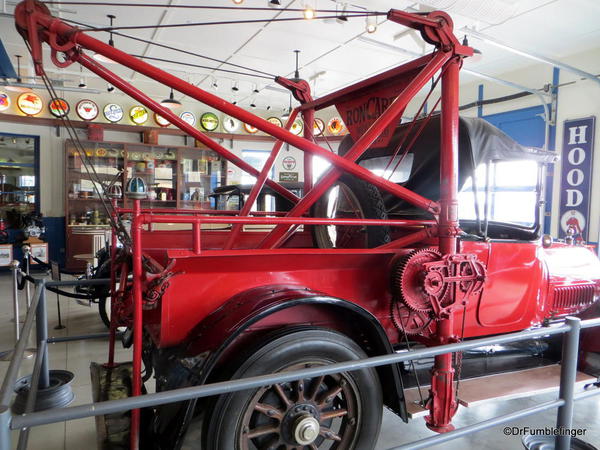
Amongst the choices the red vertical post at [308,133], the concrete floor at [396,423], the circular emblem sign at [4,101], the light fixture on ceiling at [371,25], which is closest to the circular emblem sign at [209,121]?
the circular emblem sign at [4,101]

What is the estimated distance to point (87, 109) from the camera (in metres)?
9.48

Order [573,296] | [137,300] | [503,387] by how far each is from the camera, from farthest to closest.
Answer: [573,296] → [503,387] → [137,300]

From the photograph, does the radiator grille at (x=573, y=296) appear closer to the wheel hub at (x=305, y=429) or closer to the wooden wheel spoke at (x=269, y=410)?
the wheel hub at (x=305, y=429)

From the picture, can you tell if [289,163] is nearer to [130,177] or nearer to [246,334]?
[130,177]

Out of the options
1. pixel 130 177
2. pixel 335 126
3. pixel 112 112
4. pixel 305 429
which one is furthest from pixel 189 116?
pixel 305 429

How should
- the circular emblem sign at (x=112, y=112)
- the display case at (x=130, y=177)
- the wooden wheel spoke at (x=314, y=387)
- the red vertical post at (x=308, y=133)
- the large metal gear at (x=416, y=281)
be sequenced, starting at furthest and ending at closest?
the circular emblem sign at (x=112, y=112) → the display case at (x=130, y=177) → the red vertical post at (x=308, y=133) → the large metal gear at (x=416, y=281) → the wooden wheel spoke at (x=314, y=387)

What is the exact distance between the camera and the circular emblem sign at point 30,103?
8797mm

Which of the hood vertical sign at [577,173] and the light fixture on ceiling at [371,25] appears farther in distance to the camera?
the hood vertical sign at [577,173]

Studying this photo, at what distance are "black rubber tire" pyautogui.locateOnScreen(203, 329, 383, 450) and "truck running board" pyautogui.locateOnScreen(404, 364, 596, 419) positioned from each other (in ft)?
0.86

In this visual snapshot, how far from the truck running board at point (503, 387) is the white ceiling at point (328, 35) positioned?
366 cm

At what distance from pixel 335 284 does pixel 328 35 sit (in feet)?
17.9

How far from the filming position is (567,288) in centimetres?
291

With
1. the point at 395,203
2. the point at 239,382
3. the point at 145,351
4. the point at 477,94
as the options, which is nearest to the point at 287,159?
the point at 477,94

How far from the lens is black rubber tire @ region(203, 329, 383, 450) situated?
66.1 inches
